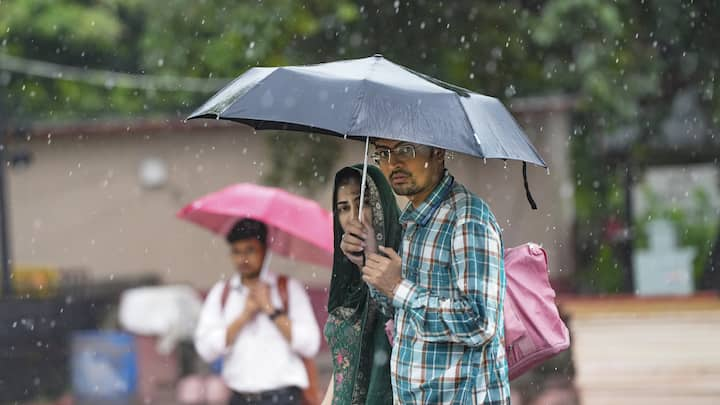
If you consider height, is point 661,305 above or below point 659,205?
below

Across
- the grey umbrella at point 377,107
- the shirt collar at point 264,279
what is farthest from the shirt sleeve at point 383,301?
the shirt collar at point 264,279

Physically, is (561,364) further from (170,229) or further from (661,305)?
(170,229)

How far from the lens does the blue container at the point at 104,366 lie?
10094 mm

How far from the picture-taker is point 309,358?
203 inches

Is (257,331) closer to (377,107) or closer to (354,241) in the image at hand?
(354,241)

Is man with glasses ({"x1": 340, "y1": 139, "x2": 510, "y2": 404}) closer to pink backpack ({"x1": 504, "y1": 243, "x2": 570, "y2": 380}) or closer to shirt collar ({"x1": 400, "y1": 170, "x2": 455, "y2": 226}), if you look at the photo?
shirt collar ({"x1": 400, "y1": 170, "x2": 455, "y2": 226})

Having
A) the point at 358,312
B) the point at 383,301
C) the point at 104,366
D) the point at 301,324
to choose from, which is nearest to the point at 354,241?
the point at 383,301

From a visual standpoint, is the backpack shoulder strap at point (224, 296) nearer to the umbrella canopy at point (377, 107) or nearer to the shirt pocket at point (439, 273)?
the umbrella canopy at point (377, 107)

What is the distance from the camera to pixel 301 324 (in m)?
5.13

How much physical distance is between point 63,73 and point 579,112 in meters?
7.55

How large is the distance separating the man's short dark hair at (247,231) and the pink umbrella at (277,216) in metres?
0.04

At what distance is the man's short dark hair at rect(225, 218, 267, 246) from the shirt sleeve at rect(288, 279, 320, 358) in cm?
25

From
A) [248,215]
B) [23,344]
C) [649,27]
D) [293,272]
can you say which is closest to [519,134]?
[248,215]

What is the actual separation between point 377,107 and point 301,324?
2255mm
